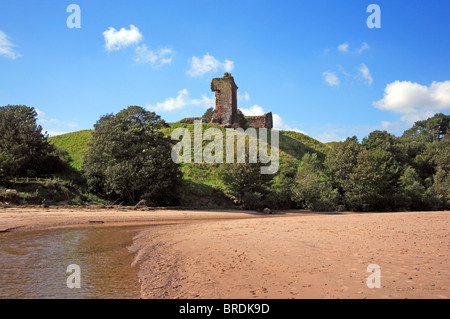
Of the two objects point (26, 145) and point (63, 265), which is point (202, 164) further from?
point (63, 265)

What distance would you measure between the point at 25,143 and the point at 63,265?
2665 cm

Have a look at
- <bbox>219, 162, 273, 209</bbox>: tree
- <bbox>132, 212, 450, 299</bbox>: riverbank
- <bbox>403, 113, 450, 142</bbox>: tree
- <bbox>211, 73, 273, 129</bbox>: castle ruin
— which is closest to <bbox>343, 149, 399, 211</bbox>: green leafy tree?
<bbox>219, 162, 273, 209</bbox>: tree

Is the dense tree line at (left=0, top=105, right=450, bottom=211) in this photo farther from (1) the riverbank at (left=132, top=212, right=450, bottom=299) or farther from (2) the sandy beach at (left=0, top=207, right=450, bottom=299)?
(1) the riverbank at (left=132, top=212, right=450, bottom=299)

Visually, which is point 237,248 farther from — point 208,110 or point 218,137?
point 208,110

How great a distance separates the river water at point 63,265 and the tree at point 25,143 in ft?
62.1

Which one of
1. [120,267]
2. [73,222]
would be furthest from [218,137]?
[120,267]

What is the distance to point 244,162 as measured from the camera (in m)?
30.6

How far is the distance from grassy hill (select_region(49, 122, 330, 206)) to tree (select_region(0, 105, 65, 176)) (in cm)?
336

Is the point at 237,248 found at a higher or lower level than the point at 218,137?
lower

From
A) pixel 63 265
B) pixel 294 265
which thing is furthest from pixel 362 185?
pixel 63 265

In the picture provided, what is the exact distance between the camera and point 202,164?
40.7 metres

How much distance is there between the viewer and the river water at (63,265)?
6.32 meters
